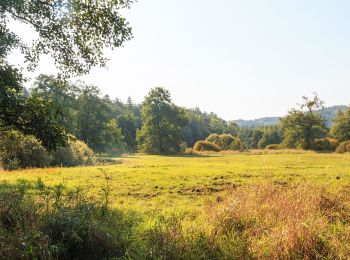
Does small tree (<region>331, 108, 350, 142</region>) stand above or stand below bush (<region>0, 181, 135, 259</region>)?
above

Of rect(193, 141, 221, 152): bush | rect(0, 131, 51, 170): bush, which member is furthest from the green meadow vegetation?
rect(193, 141, 221, 152): bush

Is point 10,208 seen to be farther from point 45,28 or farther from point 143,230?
point 45,28

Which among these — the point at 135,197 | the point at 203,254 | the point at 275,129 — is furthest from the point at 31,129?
the point at 275,129

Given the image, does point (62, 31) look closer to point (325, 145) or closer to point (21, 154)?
point (21, 154)

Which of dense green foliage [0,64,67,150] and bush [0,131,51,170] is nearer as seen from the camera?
dense green foliage [0,64,67,150]

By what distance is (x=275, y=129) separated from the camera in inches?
6260

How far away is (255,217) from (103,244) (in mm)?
4286

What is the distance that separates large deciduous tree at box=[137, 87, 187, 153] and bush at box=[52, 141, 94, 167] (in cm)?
3778

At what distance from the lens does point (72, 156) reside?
40031 millimetres

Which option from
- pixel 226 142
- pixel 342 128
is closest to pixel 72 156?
pixel 226 142

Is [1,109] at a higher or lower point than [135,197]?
higher

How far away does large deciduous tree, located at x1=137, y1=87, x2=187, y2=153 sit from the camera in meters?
83.6

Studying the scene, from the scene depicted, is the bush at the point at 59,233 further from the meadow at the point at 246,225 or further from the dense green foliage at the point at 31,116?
the dense green foliage at the point at 31,116

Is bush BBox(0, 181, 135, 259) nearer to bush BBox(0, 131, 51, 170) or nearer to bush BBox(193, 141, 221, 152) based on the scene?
bush BBox(0, 131, 51, 170)
